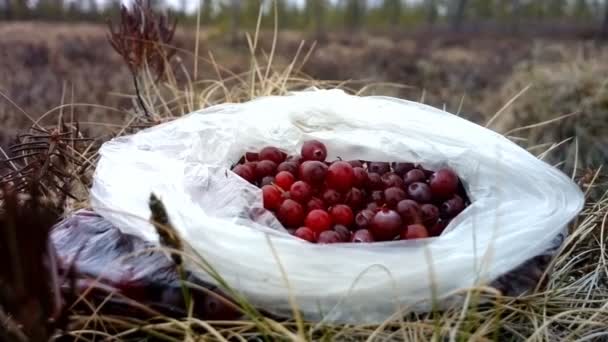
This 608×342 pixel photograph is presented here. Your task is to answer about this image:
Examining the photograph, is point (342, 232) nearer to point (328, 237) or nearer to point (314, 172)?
point (328, 237)

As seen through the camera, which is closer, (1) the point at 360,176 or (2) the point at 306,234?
(2) the point at 306,234

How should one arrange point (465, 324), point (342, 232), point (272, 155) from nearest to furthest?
point (465, 324) < point (342, 232) < point (272, 155)

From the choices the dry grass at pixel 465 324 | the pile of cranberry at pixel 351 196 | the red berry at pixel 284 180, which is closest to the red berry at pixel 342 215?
the pile of cranberry at pixel 351 196

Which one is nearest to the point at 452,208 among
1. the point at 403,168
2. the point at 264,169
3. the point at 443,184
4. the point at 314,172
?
the point at 443,184

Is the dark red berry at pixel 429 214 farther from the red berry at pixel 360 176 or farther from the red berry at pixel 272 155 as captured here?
the red berry at pixel 272 155

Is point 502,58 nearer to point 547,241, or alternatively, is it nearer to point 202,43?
→ point 202,43

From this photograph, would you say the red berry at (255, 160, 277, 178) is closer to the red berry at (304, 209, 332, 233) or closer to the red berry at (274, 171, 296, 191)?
the red berry at (274, 171, 296, 191)

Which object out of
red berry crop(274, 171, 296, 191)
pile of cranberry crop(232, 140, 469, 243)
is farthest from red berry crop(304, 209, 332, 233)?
red berry crop(274, 171, 296, 191)
